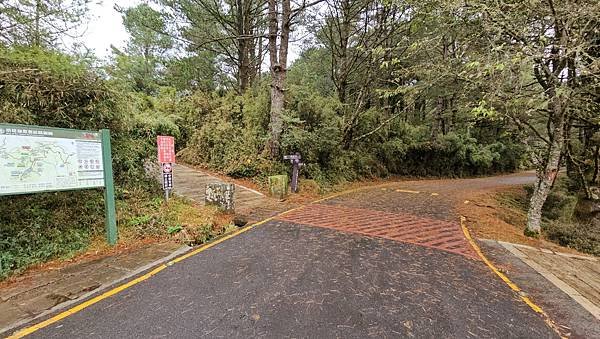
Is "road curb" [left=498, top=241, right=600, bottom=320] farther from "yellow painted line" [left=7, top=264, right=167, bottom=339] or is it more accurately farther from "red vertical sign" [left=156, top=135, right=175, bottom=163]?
"red vertical sign" [left=156, top=135, right=175, bottom=163]

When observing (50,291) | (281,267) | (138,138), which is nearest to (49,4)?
(138,138)

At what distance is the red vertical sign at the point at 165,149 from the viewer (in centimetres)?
590

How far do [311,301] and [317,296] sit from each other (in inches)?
5.1

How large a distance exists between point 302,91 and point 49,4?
8.02 m

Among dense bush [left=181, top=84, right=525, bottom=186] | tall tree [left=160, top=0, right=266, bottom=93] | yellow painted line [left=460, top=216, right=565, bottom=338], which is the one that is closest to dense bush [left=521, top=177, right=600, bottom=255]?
yellow painted line [left=460, top=216, right=565, bottom=338]

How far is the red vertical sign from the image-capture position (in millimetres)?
5897

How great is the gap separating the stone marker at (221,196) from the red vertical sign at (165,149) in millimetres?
1107

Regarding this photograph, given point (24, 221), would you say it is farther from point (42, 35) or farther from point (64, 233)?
point (42, 35)

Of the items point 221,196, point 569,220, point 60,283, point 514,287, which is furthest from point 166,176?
point 569,220

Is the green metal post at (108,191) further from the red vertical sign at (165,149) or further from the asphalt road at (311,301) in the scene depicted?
the red vertical sign at (165,149)

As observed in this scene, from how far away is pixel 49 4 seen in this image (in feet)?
17.6

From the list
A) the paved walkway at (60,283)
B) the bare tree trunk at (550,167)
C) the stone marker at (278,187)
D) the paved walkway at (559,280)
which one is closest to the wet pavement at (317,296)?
the paved walkway at (559,280)

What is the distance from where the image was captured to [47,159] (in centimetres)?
367

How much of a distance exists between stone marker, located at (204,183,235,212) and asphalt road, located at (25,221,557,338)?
2.08 meters
